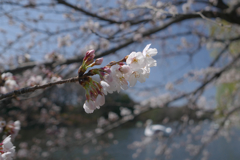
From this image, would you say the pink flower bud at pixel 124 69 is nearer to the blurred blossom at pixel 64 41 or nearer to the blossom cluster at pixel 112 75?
the blossom cluster at pixel 112 75

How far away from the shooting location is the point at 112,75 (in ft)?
1.15

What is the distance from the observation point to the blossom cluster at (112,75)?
0.35 m

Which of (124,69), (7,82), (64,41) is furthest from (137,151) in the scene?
(124,69)

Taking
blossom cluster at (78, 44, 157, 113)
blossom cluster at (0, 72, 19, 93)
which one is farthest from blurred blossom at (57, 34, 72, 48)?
blossom cluster at (78, 44, 157, 113)

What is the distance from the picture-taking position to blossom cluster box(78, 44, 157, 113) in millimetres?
347

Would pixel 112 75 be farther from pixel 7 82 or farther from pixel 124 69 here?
pixel 7 82

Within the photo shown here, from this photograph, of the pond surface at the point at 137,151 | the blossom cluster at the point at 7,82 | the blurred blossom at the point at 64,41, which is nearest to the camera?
the blossom cluster at the point at 7,82

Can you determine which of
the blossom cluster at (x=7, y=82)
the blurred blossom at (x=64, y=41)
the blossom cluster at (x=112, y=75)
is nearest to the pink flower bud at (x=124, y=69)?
the blossom cluster at (x=112, y=75)

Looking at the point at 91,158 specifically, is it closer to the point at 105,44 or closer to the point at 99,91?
the point at 105,44

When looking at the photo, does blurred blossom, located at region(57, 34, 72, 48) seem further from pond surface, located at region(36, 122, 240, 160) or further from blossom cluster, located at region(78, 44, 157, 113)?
pond surface, located at region(36, 122, 240, 160)

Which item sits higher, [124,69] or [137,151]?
[137,151]

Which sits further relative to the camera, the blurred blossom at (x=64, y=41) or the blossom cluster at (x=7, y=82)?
the blurred blossom at (x=64, y=41)

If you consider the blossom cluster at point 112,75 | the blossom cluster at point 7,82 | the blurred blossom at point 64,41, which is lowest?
the blossom cluster at point 112,75

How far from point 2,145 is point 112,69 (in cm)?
38
